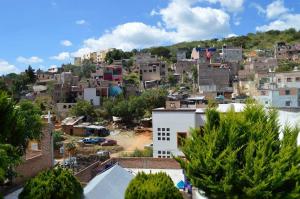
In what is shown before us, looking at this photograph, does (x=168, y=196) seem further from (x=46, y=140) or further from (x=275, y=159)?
(x=46, y=140)

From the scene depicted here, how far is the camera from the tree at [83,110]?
5884 cm

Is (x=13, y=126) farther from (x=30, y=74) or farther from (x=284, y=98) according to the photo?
(x=30, y=74)

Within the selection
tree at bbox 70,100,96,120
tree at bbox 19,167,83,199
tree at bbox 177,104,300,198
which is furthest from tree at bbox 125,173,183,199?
tree at bbox 70,100,96,120

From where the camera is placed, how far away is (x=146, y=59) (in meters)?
97.4

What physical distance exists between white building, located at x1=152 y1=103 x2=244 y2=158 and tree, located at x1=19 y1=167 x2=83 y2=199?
16910 millimetres

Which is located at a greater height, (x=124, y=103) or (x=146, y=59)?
(x=146, y=59)

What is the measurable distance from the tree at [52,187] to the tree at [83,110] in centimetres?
4748

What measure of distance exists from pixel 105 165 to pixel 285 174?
12.4 m

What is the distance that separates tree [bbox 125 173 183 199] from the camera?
11.2 metres

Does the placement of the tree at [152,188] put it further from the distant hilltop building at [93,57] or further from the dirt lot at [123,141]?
the distant hilltop building at [93,57]

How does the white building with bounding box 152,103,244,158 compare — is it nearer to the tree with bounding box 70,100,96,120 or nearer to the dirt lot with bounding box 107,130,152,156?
the dirt lot with bounding box 107,130,152,156

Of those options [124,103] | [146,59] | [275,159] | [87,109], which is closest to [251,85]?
[124,103]

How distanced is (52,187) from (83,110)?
157 feet

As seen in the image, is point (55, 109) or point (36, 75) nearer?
point (55, 109)
